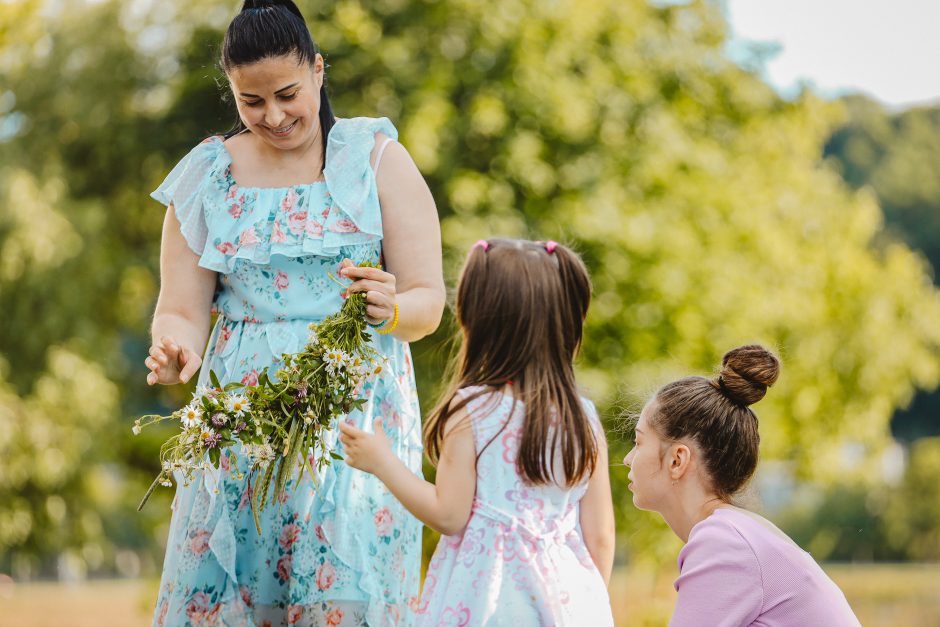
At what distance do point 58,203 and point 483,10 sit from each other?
197 inches

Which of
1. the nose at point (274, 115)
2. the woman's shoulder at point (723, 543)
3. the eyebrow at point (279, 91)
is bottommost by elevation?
the woman's shoulder at point (723, 543)

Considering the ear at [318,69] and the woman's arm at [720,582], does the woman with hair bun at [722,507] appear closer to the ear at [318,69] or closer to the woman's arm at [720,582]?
the woman's arm at [720,582]

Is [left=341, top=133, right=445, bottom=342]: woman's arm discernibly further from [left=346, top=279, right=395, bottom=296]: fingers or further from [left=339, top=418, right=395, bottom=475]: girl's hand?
[left=339, top=418, right=395, bottom=475]: girl's hand

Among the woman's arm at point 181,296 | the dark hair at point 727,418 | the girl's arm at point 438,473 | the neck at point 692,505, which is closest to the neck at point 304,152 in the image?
the woman's arm at point 181,296

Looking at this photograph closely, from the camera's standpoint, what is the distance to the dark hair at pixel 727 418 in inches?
107

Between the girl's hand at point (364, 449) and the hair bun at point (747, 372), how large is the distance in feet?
2.75

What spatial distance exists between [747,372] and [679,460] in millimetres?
268

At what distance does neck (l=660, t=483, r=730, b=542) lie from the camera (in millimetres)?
2754

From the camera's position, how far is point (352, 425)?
2895 mm

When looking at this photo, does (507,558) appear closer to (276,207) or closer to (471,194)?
(276,207)

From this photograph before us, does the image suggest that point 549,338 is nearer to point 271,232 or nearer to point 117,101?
point 271,232

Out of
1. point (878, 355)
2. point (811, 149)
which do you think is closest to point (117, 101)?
point (811, 149)

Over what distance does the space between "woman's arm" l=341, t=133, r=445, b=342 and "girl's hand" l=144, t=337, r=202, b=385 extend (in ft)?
1.69

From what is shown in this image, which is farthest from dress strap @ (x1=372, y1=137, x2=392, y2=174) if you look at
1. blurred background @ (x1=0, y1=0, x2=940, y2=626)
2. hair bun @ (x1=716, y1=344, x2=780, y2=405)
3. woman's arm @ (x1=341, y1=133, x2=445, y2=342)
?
blurred background @ (x1=0, y1=0, x2=940, y2=626)
